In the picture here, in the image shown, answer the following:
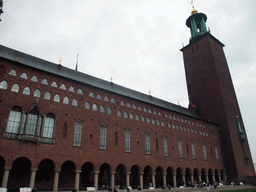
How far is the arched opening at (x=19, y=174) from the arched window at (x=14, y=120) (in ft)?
10.7

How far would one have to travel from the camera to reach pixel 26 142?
725 inches

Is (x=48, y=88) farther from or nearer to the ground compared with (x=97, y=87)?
nearer to the ground

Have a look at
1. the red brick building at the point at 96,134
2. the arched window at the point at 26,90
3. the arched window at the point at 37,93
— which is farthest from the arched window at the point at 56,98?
the arched window at the point at 26,90

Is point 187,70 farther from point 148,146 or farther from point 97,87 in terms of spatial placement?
point 97,87

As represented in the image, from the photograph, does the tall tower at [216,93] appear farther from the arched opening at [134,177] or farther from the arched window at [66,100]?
the arched window at [66,100]

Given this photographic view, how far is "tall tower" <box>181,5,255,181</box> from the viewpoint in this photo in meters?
40.0

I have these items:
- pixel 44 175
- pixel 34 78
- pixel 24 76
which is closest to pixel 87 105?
pixel 34 78

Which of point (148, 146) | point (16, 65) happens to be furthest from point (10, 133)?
point (148, 146)

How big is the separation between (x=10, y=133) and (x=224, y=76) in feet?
143

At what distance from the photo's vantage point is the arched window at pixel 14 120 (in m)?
18.2

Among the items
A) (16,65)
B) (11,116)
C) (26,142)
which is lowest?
(26,142)

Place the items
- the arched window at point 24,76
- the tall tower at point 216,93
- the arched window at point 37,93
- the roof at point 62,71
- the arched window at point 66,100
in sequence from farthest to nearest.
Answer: the tall tower at point 216,93, the arched window at point 66,100, the roof at point 62,71, the arched window at point 37,93, the arched window at point 24,76

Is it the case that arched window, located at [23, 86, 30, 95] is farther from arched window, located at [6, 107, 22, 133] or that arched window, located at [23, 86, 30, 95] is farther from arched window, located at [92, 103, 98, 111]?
arched window, located at [92, 103, 98, 111]

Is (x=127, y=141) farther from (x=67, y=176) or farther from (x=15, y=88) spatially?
(x=15, y=88)
